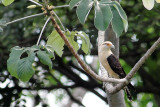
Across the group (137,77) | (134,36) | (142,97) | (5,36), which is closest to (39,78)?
(5,36)

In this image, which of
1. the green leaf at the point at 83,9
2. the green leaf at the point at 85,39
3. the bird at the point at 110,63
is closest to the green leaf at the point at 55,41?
the green leaf at the point at 85,39

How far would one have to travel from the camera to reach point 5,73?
6035 mm

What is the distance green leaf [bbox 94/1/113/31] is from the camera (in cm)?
242

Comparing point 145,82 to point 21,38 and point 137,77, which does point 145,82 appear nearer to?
point 137,77

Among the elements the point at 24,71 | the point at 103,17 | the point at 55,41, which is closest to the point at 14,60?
the point at 24,71

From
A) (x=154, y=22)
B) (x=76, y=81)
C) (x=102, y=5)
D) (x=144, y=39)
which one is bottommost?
(x=76, y=81)

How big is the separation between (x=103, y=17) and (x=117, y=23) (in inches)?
6.6

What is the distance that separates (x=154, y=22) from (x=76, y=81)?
206 centimetres

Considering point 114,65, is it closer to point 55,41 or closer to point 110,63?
point 110,63

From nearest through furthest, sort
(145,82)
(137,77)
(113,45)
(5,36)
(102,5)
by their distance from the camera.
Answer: (102,5) < (113,45) < (5,36) < (145,82) < (137,77)

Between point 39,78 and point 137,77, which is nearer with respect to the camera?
point 39,78

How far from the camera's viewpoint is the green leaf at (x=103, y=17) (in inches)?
95.2

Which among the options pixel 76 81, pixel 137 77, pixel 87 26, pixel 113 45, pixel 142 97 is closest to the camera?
pixel 113 45

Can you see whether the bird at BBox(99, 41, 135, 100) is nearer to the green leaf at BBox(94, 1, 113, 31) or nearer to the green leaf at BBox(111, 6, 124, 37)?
the green leaf at BBox(111, 6, 124, 37)
